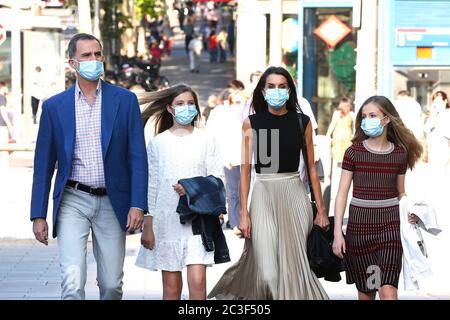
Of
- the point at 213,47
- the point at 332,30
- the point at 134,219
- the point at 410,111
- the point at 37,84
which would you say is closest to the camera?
the point at 134,219

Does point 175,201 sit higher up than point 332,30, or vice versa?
point 332,30

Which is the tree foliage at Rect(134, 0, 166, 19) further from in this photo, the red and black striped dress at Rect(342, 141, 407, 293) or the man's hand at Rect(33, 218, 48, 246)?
the man's hand at Rect(33, 218, 48, 246)

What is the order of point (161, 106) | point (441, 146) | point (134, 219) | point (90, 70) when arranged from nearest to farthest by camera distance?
point (134, 219) < point (90, 70) < point (161, 106) < point (441, 146)

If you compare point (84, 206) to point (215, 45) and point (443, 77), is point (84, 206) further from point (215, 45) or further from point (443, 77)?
point (215, 45)

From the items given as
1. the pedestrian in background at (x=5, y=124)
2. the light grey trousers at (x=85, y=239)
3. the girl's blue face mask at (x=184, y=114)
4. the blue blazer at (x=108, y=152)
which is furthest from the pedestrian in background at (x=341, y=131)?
the light grey trousers at (x=85, y=239)

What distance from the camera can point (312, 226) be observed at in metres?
8.89

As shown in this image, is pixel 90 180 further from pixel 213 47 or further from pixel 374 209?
pixel 213 47

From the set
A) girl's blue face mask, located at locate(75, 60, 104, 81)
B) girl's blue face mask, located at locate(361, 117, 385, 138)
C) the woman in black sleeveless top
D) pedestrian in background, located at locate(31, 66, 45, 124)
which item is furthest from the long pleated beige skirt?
pedestrian in background, located at locate(31, 66, 45, 124)

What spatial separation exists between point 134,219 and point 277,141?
1469 mm

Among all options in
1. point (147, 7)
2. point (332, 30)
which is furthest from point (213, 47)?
point (332, 30)

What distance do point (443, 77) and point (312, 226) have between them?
696 inches

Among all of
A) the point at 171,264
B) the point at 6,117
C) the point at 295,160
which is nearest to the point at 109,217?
the point at 171,264

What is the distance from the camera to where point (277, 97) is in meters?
8.89

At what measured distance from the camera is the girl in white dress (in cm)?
862
